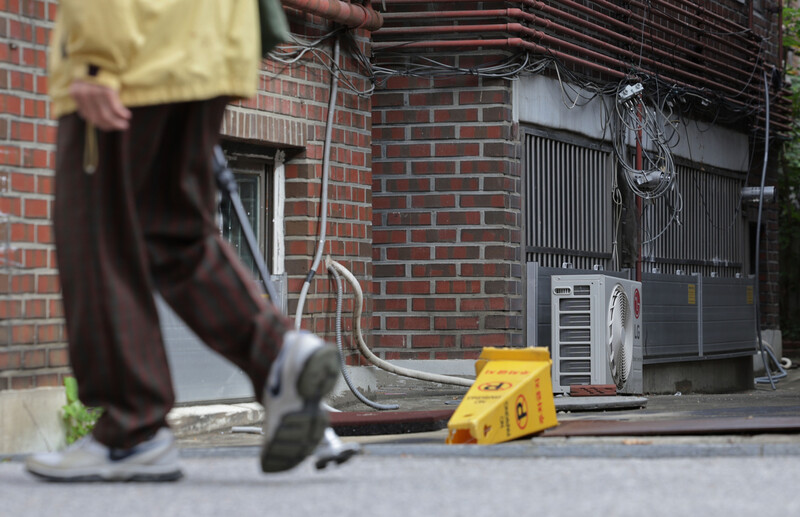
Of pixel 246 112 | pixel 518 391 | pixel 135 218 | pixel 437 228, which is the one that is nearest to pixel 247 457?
pixel 135 218

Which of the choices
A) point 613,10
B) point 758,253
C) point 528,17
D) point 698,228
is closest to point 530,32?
point 528,17

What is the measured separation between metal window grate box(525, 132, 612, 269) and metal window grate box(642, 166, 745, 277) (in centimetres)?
86

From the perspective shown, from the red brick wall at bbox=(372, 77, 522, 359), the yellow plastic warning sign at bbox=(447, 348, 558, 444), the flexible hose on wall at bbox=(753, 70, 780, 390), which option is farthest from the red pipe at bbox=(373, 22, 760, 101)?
the yellow plastic warning sign at bbox=(447, 348, 558, 444)

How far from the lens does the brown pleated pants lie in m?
3.45

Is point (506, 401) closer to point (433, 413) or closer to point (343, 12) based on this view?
point (433, 413)

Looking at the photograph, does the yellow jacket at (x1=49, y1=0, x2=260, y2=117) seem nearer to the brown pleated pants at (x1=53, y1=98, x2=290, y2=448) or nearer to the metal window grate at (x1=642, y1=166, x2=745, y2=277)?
the brown pleated pants at (x1=53, y1=98, x2=290, y2=448)

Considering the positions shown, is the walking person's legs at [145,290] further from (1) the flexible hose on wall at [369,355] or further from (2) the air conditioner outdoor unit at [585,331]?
(2) the air conditioner outdoor unit at [585,331]

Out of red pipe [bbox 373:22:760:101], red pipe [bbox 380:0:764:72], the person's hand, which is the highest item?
red pipe [bbox 380:0:764:72]

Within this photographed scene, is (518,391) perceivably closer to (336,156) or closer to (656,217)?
(336,156)

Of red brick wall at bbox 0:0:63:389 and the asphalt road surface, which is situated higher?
red brick wall at bbox 0:0:63:389

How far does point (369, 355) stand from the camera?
28.6 ft

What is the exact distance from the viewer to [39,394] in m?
5.91

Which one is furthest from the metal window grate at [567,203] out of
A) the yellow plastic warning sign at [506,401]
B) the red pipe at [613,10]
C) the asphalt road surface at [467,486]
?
the asphalt road surface at [467,486]

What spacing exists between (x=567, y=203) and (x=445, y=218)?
134cm
